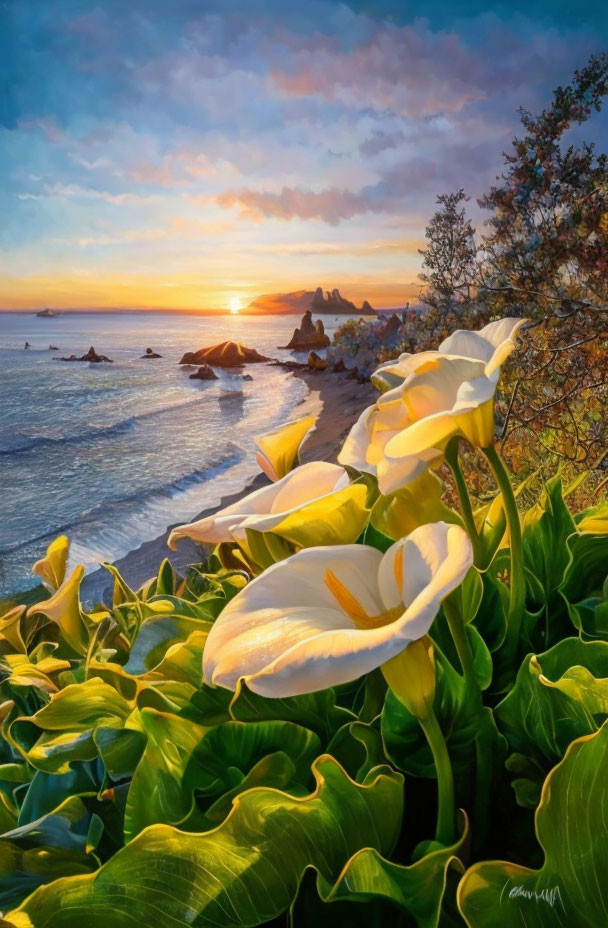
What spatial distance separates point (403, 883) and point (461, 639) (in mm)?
69

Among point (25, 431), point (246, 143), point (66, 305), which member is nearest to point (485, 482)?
point (25, 431)

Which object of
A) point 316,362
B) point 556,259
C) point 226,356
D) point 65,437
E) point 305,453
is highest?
point 556,259

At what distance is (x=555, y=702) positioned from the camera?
223 mm

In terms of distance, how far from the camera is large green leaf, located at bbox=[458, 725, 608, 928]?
17 cm

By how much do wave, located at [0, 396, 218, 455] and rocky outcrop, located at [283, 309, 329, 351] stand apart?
2.87 meters

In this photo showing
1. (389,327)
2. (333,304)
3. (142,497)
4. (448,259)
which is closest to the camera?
(448,259)

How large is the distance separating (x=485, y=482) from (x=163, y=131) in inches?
354

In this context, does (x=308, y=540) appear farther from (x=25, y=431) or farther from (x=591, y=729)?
(x=25, y=431)

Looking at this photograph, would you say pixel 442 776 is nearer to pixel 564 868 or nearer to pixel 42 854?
pixel 564 868

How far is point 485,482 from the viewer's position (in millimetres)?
1510

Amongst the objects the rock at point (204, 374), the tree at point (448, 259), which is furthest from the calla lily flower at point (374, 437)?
the rock at point (204, 374)

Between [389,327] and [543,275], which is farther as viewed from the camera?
[389,327]

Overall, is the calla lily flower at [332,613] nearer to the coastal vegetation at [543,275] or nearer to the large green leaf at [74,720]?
the large green leaf at [74,720]

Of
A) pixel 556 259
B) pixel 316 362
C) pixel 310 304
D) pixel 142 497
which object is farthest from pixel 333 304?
pixel 556 259
